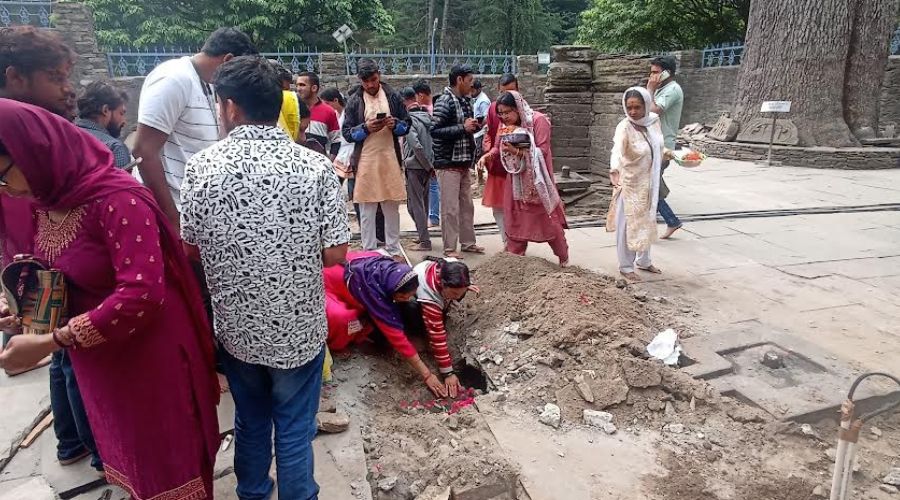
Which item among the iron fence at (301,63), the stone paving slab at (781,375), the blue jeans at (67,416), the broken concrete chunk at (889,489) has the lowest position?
the broken concrete chunk at (889,489)

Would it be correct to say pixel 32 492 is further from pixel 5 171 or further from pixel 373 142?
pixel 373 142

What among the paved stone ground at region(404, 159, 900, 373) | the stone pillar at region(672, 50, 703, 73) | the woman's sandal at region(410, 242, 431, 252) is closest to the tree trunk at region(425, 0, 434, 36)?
the stone pillar at region(672, 50, 703, 73)

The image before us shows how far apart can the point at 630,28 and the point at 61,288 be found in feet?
69.1

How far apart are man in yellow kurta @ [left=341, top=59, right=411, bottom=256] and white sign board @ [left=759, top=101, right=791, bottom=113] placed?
9.09m

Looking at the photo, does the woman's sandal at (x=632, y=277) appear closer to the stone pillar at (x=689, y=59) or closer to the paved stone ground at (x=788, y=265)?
the paved stone ground at (x=788, y=265)

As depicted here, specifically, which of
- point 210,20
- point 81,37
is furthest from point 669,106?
point 210,20

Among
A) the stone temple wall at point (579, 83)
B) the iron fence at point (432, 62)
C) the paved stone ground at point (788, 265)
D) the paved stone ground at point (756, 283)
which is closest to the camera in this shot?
the paved stone ground at point (756, 283)

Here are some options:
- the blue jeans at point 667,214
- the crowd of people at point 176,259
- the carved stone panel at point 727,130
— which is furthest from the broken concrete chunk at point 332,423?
the carved stone panel at point 727,130

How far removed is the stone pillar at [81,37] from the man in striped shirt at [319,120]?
7777mm

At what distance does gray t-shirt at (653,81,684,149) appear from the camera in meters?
6.01

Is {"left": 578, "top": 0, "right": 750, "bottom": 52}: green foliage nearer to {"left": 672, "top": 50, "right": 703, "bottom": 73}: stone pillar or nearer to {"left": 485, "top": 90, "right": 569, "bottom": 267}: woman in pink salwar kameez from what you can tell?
{"left": 672, "top": 50, "right": 703, "bottom": 73}: stone pillar

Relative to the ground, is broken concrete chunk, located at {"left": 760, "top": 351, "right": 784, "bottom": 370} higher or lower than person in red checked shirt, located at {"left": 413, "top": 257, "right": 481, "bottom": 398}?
lower

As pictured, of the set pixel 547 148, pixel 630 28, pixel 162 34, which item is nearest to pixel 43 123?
pixel 547 148

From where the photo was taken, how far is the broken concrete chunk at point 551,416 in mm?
2793
